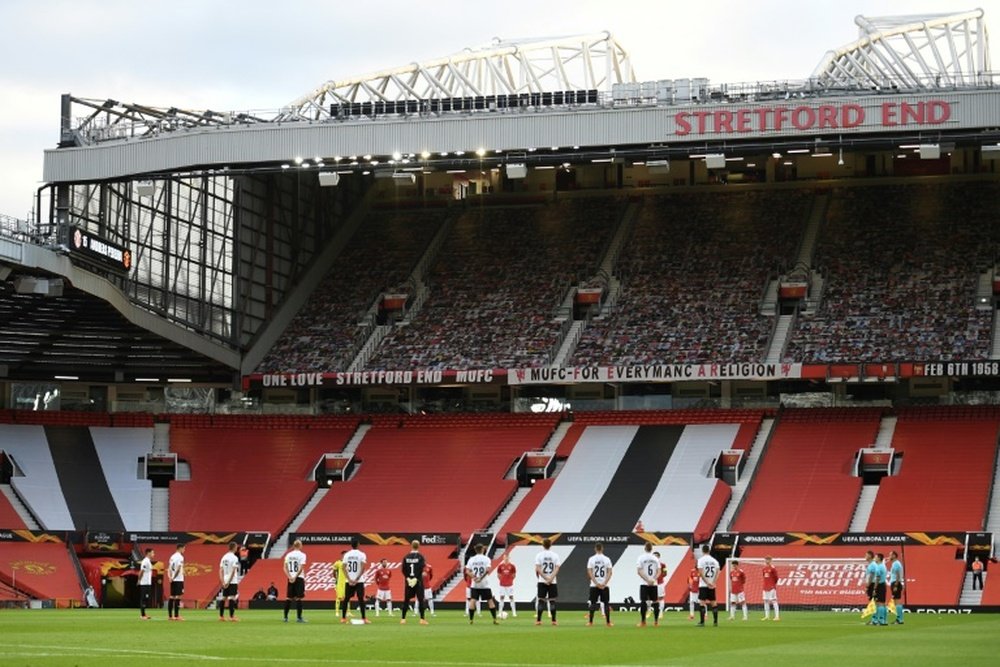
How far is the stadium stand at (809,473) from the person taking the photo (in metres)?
53.6

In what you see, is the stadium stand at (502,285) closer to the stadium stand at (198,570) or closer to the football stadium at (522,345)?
the football stadium at (522,345)

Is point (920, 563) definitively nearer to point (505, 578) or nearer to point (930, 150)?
point (505, 578)

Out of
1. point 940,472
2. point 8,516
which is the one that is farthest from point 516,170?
point 8,516

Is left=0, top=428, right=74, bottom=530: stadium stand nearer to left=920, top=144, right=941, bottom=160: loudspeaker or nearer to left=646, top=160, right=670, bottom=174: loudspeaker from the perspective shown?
left=646, top=160, right=670, bottom=174: loudspeaker

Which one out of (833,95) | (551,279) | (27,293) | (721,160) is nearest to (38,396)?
(27,293)

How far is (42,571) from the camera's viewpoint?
54156 millimetres

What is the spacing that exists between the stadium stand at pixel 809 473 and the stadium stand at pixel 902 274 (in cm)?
232

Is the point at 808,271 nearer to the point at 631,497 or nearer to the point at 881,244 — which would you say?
the point at 881,244

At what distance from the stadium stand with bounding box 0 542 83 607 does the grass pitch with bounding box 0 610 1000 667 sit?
14.9m

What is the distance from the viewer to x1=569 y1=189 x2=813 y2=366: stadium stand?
6278cm

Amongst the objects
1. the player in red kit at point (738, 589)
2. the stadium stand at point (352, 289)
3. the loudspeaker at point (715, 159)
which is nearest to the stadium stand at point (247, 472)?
the stadium stand at point (352, 289)

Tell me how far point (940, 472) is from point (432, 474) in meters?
18.8

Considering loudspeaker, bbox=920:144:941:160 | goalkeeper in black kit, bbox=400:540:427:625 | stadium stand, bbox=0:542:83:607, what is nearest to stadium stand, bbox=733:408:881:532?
loudspeaker, bbox=920:144:941:160

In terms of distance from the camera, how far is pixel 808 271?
→ 65000mm
